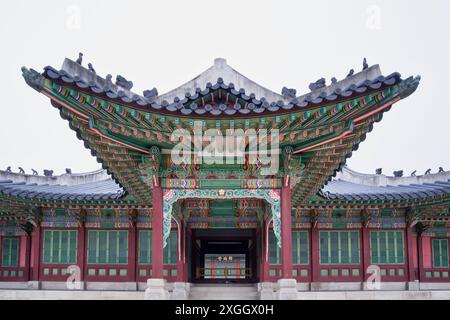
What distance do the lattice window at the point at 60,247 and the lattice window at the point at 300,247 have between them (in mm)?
8496

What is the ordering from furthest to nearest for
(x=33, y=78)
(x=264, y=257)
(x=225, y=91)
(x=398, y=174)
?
(x=398, y=174) < (x=264, y=257) < (x=225, y=91) < (x=33, y=78)

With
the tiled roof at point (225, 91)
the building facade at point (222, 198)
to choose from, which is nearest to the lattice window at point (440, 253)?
the building facade at point (222, 198)

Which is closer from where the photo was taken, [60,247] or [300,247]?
[300,247]

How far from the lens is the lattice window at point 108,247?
21.1 meters

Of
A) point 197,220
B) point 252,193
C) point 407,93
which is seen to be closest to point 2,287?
point 197,220

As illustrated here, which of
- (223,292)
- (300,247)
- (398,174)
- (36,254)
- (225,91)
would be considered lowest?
(223,292)

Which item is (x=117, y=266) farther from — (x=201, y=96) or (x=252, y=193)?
(x=201, y=96)

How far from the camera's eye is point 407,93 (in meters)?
10.0

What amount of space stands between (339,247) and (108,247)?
8952 millimetres

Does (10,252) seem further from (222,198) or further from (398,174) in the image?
(398,174)

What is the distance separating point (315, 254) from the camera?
69.0ft

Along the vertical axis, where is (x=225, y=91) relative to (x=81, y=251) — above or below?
above

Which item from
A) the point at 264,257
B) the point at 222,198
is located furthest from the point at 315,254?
the point at 222,198

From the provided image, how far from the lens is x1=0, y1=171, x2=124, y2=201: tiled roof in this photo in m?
19.7
